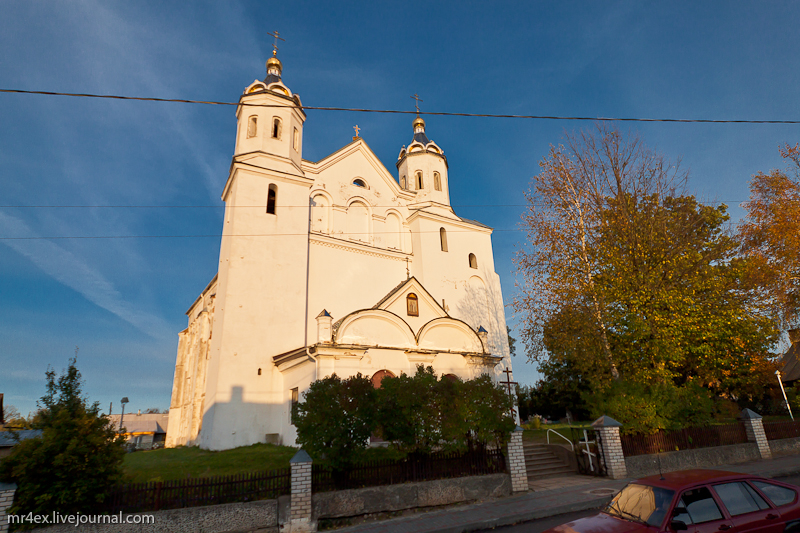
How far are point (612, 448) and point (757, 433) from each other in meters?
7.18

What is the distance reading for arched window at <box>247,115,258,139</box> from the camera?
21.7 metres

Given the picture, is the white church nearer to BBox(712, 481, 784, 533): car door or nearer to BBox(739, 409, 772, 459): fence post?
BBox(739, 409, 772, 459): fence post

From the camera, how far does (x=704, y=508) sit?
5285mm

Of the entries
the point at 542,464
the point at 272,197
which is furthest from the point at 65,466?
the point at 272,197

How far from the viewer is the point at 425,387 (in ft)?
36.2

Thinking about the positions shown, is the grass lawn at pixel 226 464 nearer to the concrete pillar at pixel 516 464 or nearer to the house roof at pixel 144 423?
the concrete pillar at pixel 516 464

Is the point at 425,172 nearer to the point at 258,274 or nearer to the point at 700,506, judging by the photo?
the point at 258,274

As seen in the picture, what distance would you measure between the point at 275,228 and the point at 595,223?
14.1 meters

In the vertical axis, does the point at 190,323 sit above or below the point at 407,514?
above

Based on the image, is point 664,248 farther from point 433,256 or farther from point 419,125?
point 419,125

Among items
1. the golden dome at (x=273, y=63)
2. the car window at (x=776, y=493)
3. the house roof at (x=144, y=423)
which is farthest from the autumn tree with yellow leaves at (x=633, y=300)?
the house roof at (x=144, y=423)

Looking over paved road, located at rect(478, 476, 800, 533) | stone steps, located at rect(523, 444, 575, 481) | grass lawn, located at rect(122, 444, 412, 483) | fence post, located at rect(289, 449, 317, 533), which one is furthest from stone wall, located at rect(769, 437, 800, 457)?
fence post, located at rect(289, 449, 317, 533)

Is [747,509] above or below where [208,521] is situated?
above

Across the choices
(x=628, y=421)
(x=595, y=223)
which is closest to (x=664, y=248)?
(x=595, y=223)
